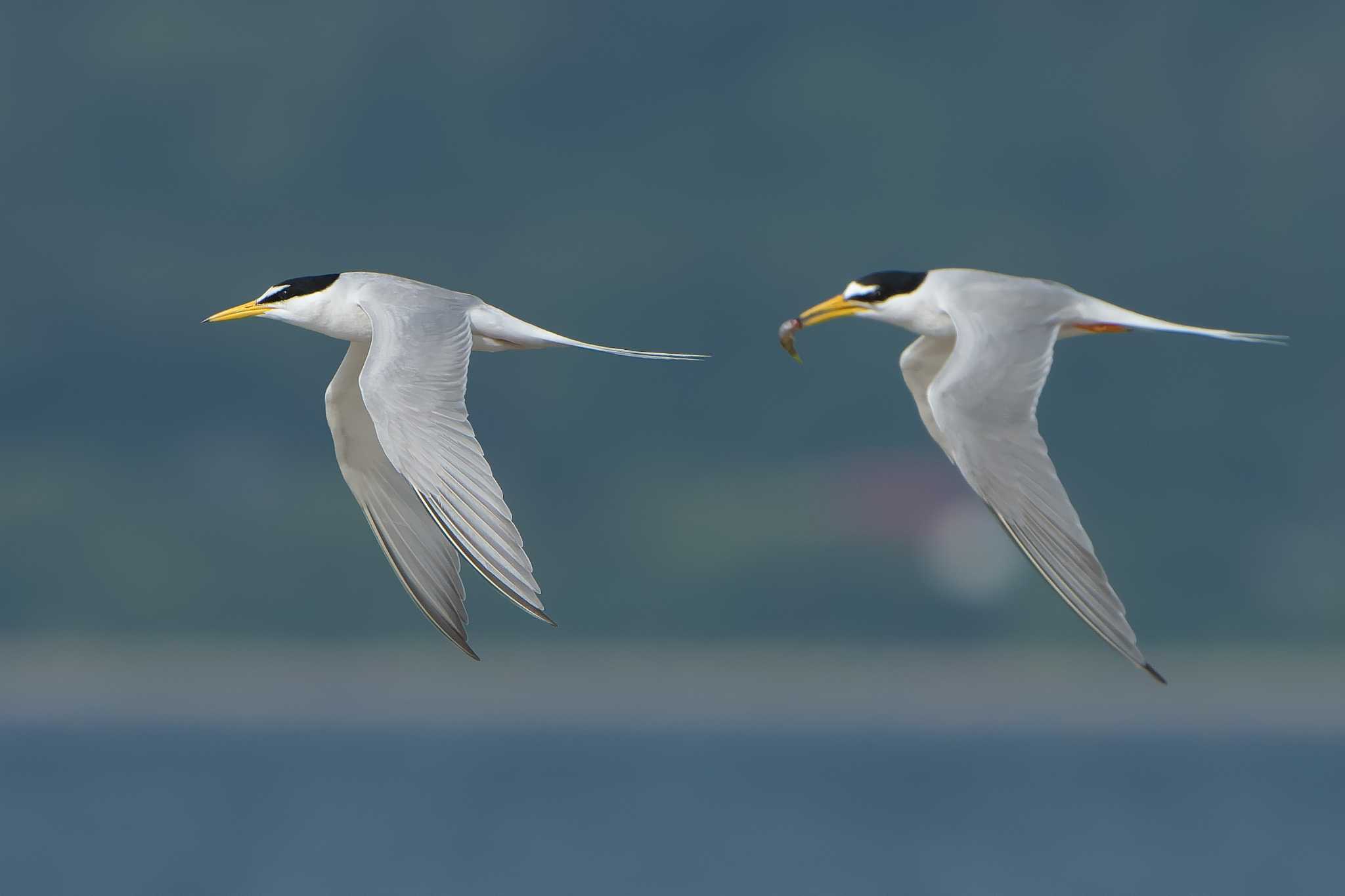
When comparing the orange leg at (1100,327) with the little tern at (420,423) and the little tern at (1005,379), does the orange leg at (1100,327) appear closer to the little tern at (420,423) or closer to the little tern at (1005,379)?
the little tern at (1005,379)

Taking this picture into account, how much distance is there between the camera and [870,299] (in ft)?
33.3

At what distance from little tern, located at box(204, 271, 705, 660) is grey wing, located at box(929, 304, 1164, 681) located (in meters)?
1.13

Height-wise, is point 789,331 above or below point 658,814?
above

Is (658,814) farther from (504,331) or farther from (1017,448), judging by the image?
(1017,448)

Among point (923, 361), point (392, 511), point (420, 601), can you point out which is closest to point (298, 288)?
point (392, 511)

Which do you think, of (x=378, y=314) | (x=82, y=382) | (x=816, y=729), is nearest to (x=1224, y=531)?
(x=816, y=729)

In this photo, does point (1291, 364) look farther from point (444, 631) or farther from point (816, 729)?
point (444, 631)

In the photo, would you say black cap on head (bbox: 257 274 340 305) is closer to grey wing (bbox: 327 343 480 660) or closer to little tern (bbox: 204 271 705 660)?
little tern (bbox: 204 271 705 660)

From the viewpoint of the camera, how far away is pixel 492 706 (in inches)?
2249

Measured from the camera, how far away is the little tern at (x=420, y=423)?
8.67 m

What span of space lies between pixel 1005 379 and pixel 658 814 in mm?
27411

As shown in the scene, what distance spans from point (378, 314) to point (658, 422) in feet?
215

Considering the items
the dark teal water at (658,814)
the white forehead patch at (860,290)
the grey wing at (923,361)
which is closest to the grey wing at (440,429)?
the white forehead patch at (860,290)

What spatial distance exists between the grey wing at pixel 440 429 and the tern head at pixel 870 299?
1397mm
